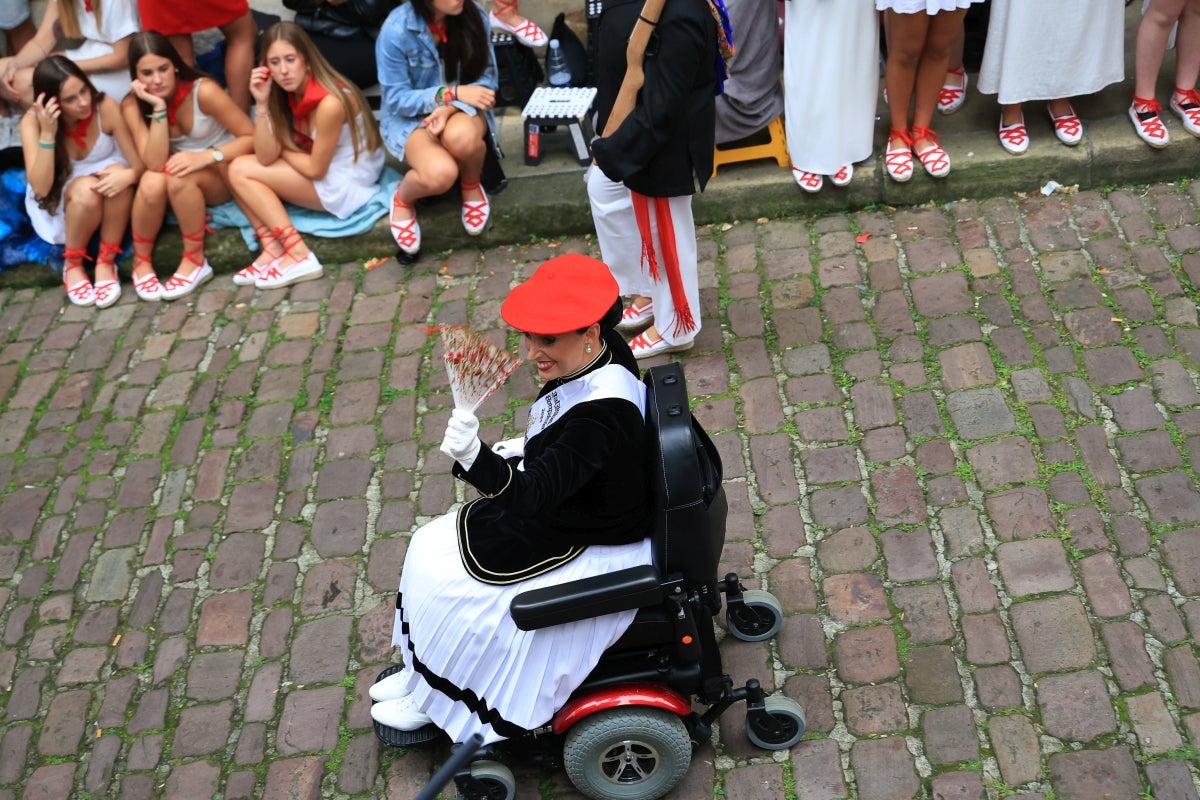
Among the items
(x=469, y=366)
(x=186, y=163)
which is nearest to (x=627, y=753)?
(x=469, y=366)

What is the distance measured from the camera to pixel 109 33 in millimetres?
6055

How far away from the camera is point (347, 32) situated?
614 cm

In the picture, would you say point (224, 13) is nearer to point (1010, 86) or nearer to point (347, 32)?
point (347, 32)

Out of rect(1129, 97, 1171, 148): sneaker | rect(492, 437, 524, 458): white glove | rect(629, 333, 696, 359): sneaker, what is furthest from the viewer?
rect(1129, 97, 1171, 148): sneaker

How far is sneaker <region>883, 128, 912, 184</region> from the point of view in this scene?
556 centimetres

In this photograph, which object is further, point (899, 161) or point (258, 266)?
point (258, 266)

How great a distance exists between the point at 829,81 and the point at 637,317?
1.39m

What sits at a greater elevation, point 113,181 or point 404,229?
point 113,181

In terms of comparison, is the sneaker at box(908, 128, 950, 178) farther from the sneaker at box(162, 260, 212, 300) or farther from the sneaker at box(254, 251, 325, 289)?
the sneaker at box(162, 260, 212, 300)

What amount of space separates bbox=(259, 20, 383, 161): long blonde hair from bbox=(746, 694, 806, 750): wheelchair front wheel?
141 inches

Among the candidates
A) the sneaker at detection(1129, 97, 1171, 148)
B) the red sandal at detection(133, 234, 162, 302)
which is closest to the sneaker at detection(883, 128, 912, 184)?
the sneaker at detection(1129, 97, 1171, 148)

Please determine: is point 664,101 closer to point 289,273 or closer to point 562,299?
point 562,299

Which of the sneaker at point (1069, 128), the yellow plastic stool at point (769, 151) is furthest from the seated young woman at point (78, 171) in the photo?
the sneaker at point (1069, 128)

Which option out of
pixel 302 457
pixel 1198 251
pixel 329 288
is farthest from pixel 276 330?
pixel 1198 251
